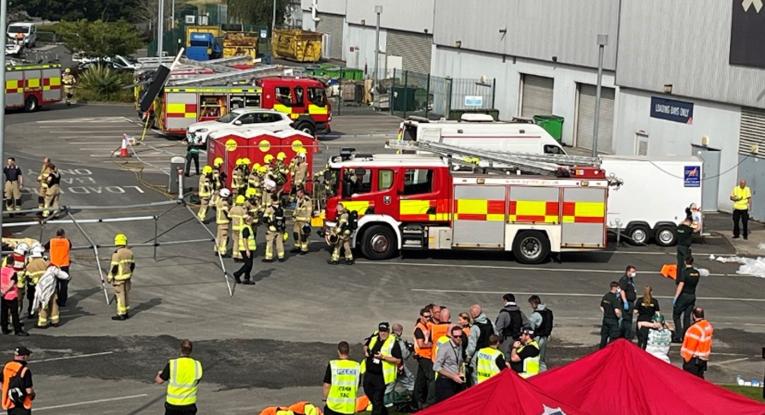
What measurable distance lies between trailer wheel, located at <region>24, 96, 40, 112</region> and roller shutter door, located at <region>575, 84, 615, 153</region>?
2276 centimetres

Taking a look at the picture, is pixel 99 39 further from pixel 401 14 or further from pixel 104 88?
pixel 401 14

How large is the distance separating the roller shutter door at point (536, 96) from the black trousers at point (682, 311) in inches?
1238

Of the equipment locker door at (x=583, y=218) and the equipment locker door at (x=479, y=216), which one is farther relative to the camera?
the equipment locker door at (x=583, y=218)

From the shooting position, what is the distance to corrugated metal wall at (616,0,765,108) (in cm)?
3969

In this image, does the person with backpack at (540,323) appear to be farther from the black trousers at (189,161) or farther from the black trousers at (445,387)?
the black trousers at (189,161)

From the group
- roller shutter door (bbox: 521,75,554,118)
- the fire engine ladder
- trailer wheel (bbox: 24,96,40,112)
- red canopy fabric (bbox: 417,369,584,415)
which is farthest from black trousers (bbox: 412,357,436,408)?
trailer wheel (bbox: 24,96,40,112)

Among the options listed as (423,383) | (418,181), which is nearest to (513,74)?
(418,181)

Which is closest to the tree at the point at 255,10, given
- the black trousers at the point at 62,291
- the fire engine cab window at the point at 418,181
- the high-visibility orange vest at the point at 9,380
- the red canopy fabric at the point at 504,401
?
the fire engine cab window at the point at 418,181

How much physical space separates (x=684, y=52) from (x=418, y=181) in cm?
1589

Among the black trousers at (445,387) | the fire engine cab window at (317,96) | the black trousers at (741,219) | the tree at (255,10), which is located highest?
the tree at (255,10)

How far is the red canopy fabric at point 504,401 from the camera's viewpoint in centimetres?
1424

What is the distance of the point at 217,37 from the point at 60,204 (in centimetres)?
4825

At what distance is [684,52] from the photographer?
140 feet

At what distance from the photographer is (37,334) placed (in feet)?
74.1
